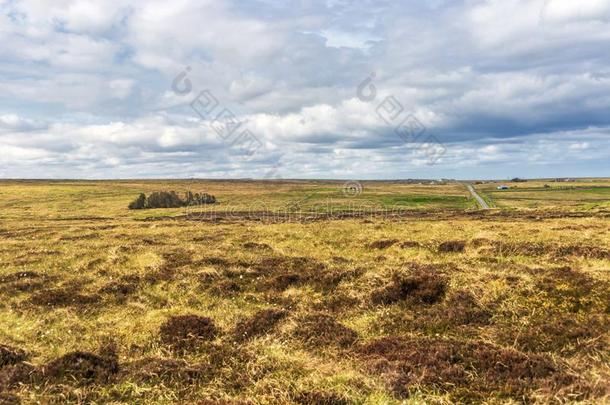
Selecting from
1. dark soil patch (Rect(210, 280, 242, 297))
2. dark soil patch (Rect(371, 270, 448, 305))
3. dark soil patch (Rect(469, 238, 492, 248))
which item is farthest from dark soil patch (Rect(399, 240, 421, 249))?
dark soil patch (Rect(210, 280, 242, 297))

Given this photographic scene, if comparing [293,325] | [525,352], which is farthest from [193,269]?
[525,352]

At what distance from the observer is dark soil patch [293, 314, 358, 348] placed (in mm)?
11586

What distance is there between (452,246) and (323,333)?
14963 millimetres

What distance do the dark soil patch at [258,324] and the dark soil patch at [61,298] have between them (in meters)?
6.76

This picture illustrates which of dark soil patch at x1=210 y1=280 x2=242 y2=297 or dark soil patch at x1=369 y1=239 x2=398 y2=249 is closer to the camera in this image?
dark soil patch at x1=210 y1=280 x2=242 y2=297

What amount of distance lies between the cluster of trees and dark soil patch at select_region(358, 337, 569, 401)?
9131 cm

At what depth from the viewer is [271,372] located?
31.8 ft

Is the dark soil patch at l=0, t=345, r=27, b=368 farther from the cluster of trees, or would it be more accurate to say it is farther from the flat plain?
the cluster of trees

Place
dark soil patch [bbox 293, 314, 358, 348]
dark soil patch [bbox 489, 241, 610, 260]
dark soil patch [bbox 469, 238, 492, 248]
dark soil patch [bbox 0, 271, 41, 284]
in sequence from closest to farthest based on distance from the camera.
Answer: dark soil patch [bbox 293, 314, 358, 348] → dark soil patch [bbox 0, 271, 41, 284] → dark soil patch [bbox 489, 241, 610, 260] → dark soil patch [bbox 469, 238, 492, 248]

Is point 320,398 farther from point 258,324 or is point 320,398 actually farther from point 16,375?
point 16,375

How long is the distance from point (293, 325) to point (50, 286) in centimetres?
1206

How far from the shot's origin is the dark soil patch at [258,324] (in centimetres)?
1234

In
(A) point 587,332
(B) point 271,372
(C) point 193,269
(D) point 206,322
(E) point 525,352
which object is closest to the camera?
(B) point 271,372

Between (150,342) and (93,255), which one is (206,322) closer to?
(150,342)
